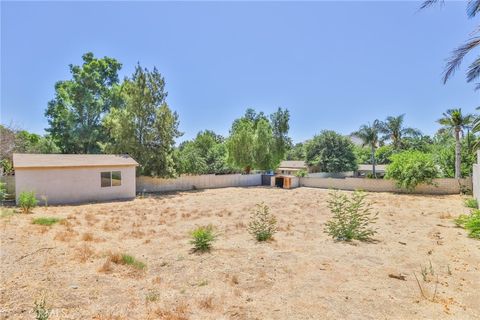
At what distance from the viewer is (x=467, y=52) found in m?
6.54

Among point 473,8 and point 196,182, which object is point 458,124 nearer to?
point 473,8

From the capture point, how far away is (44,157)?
49.8ft

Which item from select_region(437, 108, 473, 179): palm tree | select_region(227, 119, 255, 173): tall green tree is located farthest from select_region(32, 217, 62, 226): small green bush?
select_region(437, 108, 473, 179): palm tree

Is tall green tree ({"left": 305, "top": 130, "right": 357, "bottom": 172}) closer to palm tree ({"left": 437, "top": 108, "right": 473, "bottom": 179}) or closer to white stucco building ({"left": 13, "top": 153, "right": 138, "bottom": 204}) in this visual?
palm tree ({"left": 437, "top": 108, "right": 473, "bottom": 179})

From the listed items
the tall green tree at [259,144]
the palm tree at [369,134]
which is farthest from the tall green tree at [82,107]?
the palm tree at [369,134]

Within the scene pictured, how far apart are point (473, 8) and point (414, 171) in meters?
15.5

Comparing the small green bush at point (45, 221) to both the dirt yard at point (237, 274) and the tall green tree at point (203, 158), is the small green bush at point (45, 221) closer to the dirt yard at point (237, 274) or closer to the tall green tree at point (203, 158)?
the dirt yard at point (237, 274)

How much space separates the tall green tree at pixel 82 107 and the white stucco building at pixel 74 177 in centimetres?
903

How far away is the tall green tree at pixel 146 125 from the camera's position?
20.5 metres

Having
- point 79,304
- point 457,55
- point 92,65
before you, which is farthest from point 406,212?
point 92,65

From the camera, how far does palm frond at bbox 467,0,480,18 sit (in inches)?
240

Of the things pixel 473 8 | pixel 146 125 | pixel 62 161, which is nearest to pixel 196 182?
pixel 146 125

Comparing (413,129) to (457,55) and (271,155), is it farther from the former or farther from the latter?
(457,55)

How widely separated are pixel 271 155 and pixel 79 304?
25685mm
